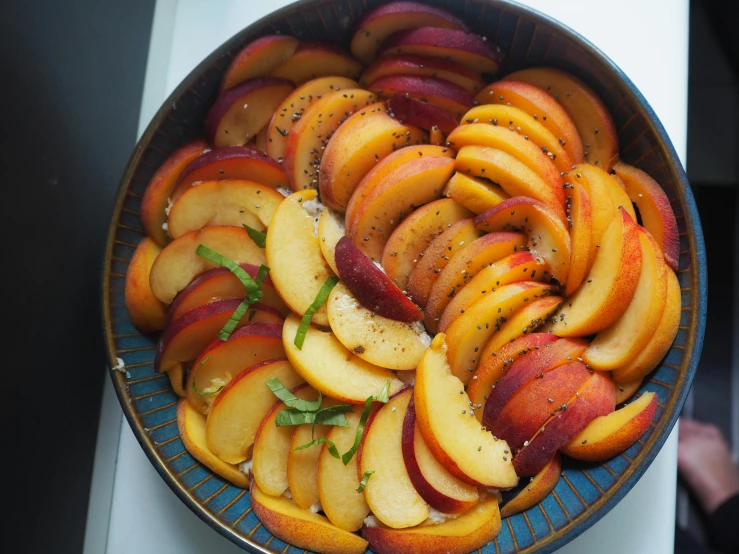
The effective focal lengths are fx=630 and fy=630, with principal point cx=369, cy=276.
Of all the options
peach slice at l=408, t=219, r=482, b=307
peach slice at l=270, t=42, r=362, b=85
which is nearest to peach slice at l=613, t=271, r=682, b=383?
peach slice at l=408, t=219, r=482, b=307

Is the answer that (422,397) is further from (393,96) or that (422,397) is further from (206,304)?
(393,96)

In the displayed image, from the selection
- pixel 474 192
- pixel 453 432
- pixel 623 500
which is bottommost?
pixel 623 500

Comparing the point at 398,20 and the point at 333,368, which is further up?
the point at 398,20

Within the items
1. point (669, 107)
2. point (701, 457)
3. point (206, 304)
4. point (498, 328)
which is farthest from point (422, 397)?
point (701, 457)

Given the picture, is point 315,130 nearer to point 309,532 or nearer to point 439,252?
point 439,252

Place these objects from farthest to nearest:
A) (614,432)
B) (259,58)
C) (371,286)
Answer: (259,58), (371,286), (614,432)

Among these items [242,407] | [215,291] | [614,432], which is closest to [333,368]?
[242,407]
